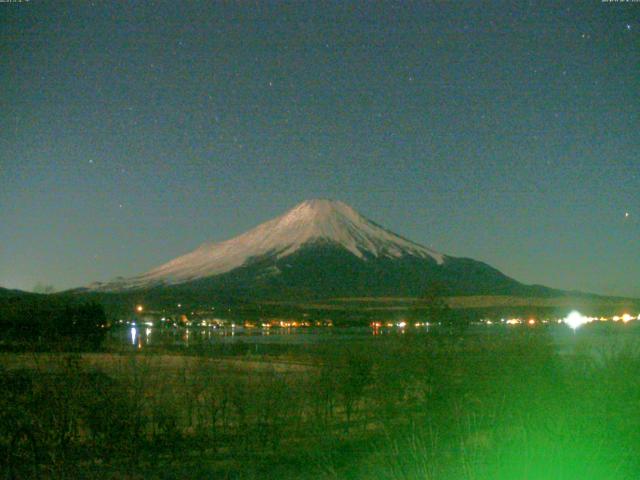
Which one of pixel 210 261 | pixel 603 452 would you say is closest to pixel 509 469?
pixel 603 452

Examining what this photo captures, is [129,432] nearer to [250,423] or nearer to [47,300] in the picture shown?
[250,423]

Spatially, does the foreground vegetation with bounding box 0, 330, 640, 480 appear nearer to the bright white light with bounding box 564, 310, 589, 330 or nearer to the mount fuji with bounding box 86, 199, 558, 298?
the bright white light with bounding box 564, 310, 589, 330

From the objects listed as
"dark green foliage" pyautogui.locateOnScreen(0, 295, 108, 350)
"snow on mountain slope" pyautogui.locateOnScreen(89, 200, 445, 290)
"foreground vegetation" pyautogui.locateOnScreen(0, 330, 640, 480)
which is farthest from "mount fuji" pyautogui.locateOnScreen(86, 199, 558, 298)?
"foreground vegetation" pyautogui.locateOnScreen(0, 330, 640, 480)

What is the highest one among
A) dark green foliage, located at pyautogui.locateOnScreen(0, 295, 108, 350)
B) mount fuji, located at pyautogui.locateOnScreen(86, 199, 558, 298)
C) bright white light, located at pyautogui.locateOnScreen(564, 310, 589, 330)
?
mount fuji, located at pyautogui.locateOnScreen(86, 199, 558, 298)

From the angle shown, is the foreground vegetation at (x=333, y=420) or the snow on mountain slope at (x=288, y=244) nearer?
the foreground vegetation at (x=333, y=420)

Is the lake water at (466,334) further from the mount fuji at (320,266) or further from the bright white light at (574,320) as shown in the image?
the mount fuji at (320,266)

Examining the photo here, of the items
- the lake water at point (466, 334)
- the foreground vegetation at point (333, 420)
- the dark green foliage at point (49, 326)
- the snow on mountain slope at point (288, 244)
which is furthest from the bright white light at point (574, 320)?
the snow on mountain slope at point (288, 244)
